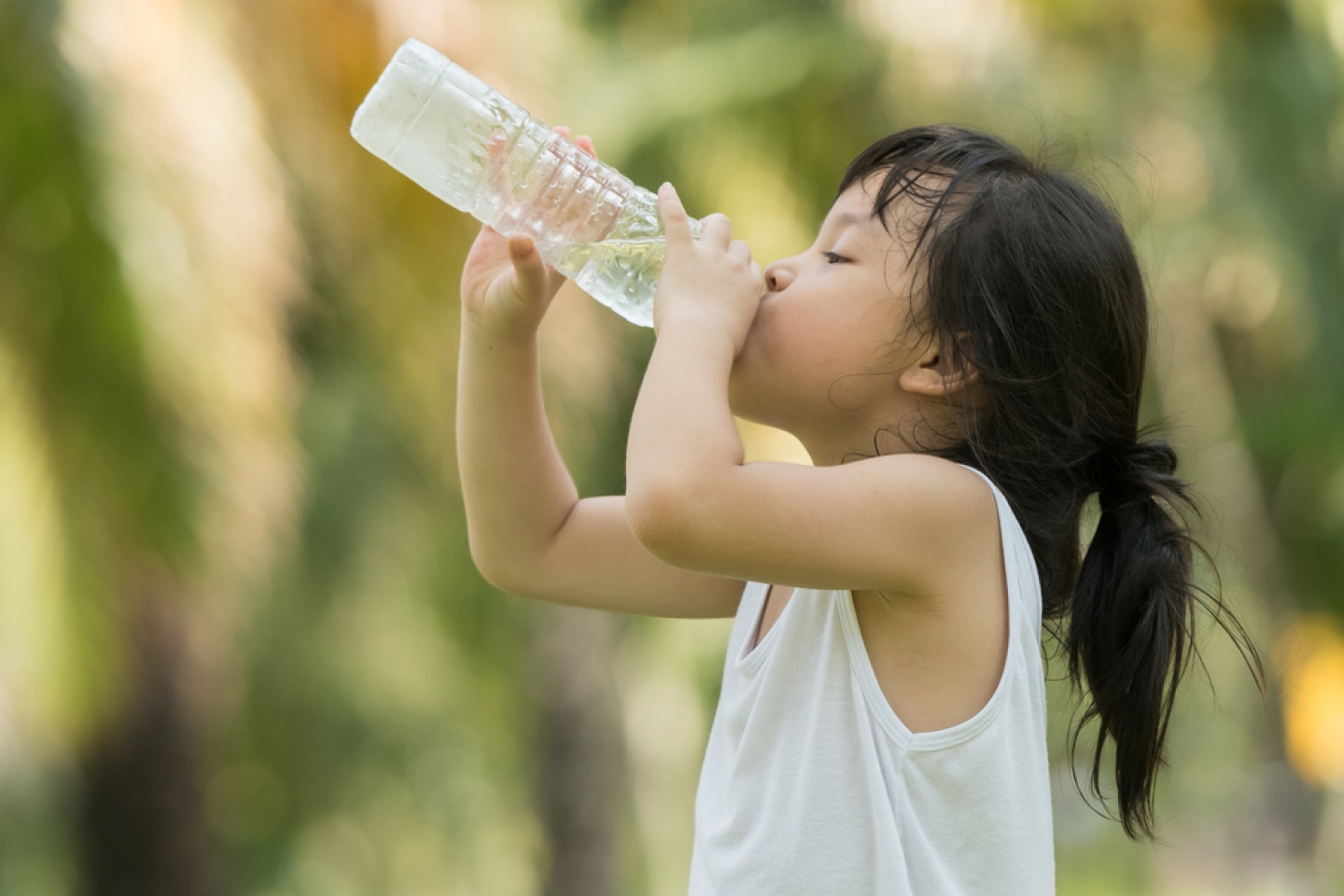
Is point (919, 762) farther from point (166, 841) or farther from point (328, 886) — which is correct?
point (328, 886)

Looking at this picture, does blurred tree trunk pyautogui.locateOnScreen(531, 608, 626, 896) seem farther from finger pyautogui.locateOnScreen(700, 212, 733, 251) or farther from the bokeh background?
finger pyautogui.locateOnScreen(700, 212, 733, 251)

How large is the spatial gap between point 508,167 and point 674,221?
16.2 inches

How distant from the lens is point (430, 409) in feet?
21.9

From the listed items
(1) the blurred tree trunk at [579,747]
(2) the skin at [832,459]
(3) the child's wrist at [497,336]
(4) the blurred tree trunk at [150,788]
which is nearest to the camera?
(2) the skin at [832,459]

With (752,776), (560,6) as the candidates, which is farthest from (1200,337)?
(752,776)

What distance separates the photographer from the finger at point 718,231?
199cm

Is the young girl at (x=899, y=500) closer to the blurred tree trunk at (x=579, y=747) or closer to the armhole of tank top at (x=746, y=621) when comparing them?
the armhole of tank top at (x=746, y=621)

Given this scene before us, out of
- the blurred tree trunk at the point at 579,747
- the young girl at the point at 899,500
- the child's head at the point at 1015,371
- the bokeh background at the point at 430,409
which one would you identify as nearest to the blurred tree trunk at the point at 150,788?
the bokeh background at the point at 430,409

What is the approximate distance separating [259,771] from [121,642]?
35.9 feet

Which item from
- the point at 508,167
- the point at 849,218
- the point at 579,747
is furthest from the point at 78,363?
the point at 579,747

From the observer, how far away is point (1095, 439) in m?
2.02

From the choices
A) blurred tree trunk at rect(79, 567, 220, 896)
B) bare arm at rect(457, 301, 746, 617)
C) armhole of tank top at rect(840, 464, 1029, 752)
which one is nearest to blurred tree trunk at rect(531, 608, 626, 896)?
blurred tree trunk at rect(79, 567, 220, 896)

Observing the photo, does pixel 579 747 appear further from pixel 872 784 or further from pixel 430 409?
pixel 872 784

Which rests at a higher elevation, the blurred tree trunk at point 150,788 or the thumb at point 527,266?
the thumb at point 527,266
